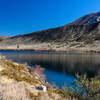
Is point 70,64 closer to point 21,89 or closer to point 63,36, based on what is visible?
point 21,89

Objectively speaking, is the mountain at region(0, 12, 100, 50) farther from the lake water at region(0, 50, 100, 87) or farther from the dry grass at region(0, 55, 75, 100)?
the dry grass at region(0, 55, 75, 100)

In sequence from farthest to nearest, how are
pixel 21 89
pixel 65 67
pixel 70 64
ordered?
1. pixel 70 64
2. pixel 65 67
3. pixel 21 89

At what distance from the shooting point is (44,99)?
15.0 feet

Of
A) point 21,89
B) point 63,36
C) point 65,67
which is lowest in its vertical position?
point 65,67

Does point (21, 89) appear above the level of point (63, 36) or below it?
below

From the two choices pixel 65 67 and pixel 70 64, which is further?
pixel 70 64

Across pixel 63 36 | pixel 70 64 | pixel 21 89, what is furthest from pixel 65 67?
pixel 63 36

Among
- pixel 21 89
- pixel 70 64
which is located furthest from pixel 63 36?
pixel 21 89

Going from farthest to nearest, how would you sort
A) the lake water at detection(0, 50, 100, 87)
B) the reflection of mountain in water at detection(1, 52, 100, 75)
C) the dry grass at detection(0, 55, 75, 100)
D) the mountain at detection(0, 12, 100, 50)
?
1. the mountain at detection(0, 12, 100, 50)
2. the reflection of mountain in water at detection(1, 52, 100, 75)
3. the lake water at detection(0, 50, 100, 87)
4. the dry grass at detection(0, 55, 75, 100)

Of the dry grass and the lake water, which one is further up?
the dry grass

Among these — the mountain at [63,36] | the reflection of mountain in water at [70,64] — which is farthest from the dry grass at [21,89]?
the mountain at [63,36]

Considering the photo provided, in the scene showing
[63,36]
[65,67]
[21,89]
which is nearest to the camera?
[21,89]

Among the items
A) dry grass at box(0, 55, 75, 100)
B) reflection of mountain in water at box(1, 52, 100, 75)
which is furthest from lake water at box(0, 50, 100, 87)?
dry grass at box(0, 55, 75, 100)

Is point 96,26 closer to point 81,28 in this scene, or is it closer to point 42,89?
point 81,28
